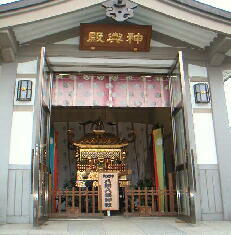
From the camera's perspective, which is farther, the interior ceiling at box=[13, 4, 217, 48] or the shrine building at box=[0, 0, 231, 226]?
the interior ceiling at box=[13, 4, 217, 48]

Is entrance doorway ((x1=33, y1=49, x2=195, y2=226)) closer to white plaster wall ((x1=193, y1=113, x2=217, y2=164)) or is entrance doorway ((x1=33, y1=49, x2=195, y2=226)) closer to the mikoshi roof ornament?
white plaster wall ((x1=193, y1=113, x2=217, y2=164))

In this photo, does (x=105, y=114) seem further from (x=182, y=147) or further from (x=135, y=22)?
(x=182, y=147)

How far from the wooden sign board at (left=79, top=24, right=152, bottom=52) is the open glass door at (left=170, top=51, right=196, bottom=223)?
0.92m

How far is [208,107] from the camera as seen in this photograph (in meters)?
6.97

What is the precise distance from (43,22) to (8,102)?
1.87m

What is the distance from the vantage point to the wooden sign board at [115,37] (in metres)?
6.66

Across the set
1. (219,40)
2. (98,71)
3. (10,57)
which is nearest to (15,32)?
(10,57)

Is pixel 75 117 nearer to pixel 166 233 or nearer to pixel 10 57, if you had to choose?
pixel 10 57

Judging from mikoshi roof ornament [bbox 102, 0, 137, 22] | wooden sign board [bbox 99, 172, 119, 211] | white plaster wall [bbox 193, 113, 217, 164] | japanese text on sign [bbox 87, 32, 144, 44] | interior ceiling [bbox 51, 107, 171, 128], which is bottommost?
wooden sign board [bbox 99, 172, 119, 211]

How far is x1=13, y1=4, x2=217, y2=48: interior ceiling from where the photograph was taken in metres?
6.60

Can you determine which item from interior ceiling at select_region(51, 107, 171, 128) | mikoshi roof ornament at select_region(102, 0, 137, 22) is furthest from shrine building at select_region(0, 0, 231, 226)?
interior ceiling at select_region(51, 107, 171, 128)

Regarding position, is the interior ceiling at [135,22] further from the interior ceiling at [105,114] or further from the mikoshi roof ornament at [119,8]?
the interior ceiling at [105,114]

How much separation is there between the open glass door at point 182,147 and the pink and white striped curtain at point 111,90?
41cm

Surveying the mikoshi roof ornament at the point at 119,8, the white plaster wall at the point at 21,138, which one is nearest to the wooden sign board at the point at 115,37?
the mikoshi roof ornament at the point at 119,8
